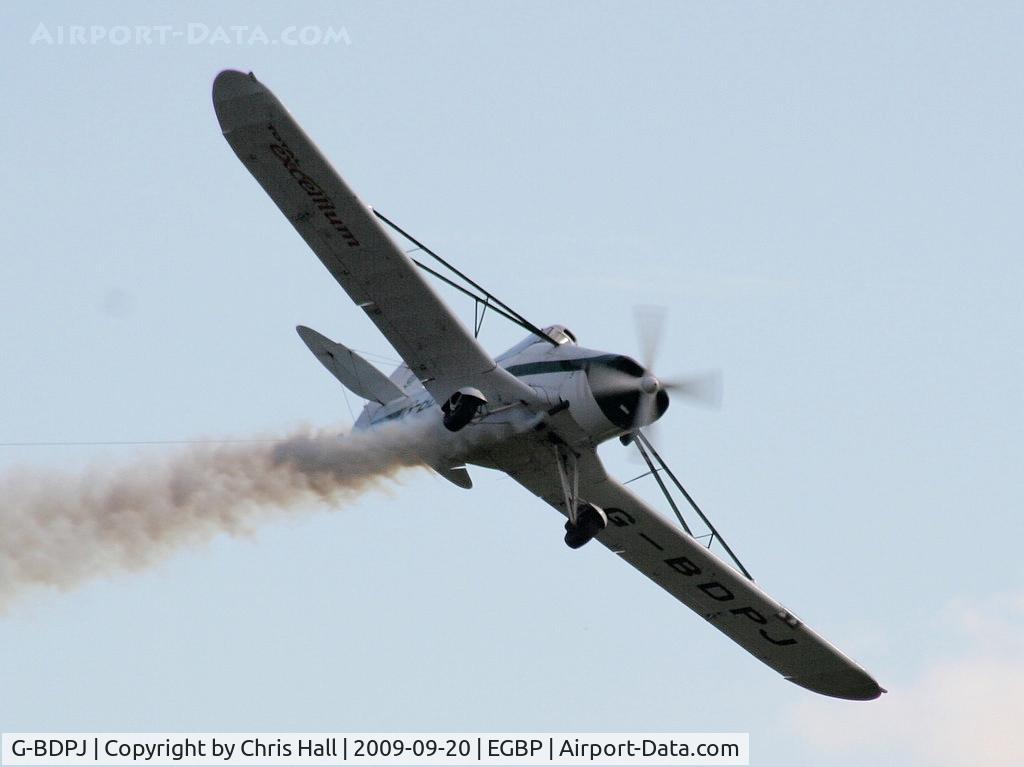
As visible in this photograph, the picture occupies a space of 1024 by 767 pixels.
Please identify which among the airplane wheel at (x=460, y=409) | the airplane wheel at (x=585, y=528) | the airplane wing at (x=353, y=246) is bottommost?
the airplane wheel at (x=585, y=528)

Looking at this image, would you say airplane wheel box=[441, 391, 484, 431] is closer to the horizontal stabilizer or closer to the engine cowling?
the engine cowling

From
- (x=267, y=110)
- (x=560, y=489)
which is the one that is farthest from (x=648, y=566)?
(x=267, y=110)

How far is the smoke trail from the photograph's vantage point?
92.2 feet

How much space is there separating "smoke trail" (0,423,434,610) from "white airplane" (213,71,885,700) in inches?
32.9

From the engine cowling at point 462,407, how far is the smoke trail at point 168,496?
2977 millimetres

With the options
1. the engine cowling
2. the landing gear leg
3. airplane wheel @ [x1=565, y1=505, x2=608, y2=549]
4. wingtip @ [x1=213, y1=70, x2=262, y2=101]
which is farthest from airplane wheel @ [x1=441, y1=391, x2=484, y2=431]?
wingtip @ [x1=213, y1=70, x2=262, y2=101]

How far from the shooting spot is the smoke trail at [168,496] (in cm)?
2811

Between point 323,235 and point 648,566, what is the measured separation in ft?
27.1

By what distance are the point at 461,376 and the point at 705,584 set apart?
6578 mm

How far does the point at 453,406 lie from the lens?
25.1 meters

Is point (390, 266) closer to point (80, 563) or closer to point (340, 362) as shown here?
point (340, 362)

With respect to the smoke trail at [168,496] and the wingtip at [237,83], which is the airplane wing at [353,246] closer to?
the wingtip at [237,83]

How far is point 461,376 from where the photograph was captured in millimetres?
25562

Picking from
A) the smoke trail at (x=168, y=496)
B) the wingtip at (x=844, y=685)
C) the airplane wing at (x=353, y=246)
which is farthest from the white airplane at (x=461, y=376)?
the wingtip at (x=844, y=685)
